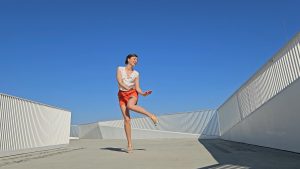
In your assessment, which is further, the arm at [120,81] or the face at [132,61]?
the face at [132,61]

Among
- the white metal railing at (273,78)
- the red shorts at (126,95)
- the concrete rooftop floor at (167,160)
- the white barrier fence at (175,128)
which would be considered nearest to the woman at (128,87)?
the red shorts at (126,95)

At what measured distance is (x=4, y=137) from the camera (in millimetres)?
7008

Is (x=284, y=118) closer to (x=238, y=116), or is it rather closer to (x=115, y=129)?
(x=238, y=116)

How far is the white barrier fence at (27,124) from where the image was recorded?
7180mm

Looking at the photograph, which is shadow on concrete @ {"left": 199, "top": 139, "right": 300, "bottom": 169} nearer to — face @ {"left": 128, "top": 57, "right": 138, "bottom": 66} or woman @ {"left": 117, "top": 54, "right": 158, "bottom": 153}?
woman @ {"left": 117, "top": 54, "right": 158, "bottom": 153}

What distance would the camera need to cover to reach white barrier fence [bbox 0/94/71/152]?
7180 mm

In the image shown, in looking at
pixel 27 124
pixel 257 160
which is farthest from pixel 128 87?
pixel 27 124

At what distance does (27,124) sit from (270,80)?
6.43 metres

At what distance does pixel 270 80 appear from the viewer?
6328 millimetres

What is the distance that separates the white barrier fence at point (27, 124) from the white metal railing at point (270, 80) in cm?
582

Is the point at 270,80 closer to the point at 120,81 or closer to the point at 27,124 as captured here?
the point at 120,81

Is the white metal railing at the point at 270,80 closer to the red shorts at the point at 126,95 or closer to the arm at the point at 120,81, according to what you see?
the red shorts at the point at 126,95

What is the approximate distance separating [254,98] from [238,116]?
2.13 meters

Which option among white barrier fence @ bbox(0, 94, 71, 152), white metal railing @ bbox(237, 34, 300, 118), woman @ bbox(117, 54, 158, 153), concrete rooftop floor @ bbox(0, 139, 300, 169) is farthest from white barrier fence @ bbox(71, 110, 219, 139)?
concrete rooftop floor @ bbox(0, 139, 300, 169)
